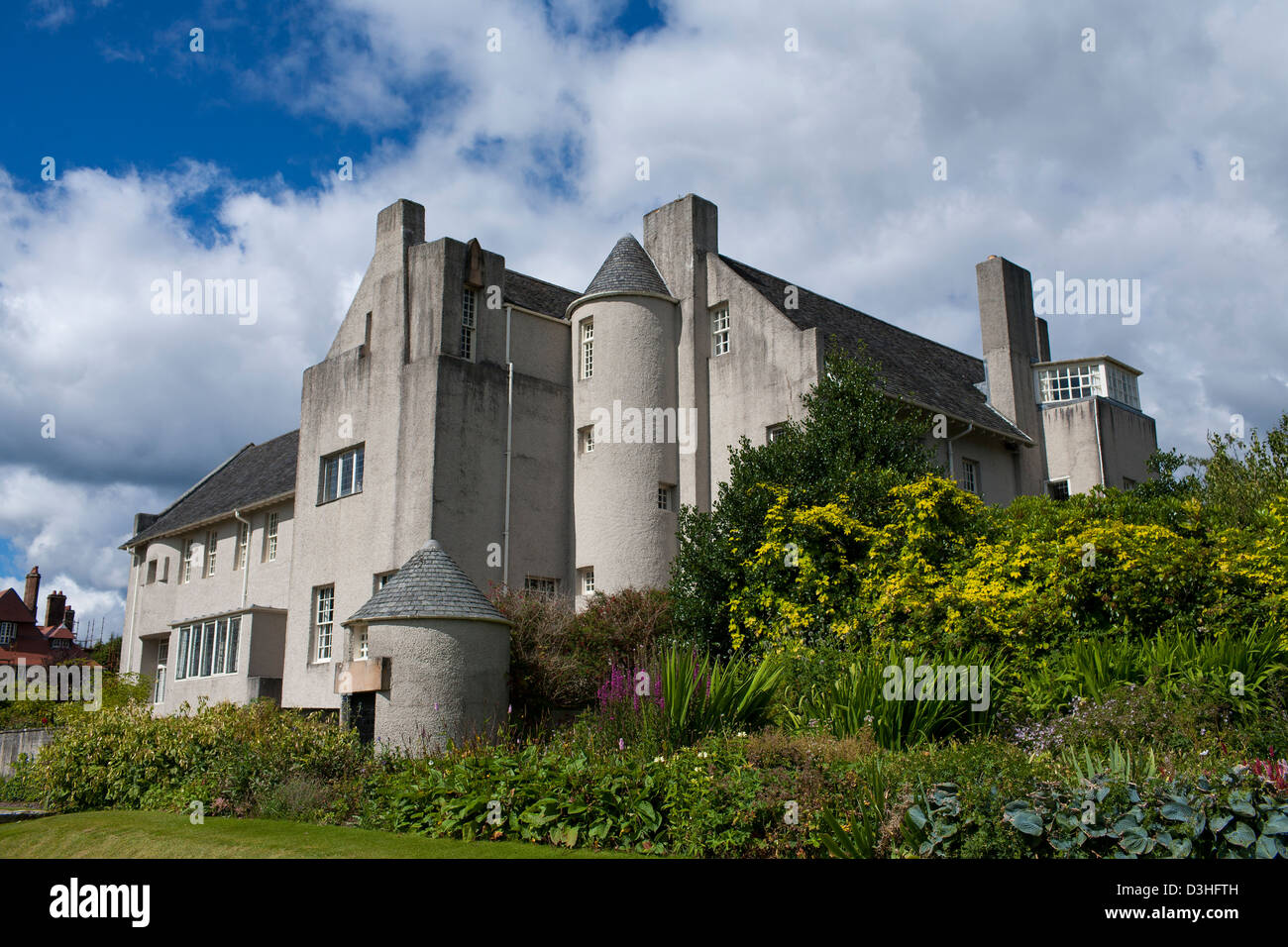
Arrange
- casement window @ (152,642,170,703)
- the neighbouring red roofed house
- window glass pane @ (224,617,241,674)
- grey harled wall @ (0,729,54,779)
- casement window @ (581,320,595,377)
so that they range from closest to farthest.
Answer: grey harled wall @ (0,729,54,779)
casement window @ (581,320,595,377)
window glass pane @ (224,617,241,674)
casement window @ (152,642,170,703)
the neighbouring red roofed house

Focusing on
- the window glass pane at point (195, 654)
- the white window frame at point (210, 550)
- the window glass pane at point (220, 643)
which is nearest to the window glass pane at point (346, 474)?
the window glass pane at point (220, 643)

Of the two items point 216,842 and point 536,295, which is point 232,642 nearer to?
point 536,295

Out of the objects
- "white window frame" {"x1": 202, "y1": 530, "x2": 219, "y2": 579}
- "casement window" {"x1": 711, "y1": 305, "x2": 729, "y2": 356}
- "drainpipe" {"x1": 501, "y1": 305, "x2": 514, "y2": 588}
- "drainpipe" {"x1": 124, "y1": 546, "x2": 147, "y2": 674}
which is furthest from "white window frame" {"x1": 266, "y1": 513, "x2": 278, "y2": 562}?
"casement window" {"x1": 711, "y1": 305, "x2": 729, "y2": 356}

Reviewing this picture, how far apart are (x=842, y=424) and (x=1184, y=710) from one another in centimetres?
1055

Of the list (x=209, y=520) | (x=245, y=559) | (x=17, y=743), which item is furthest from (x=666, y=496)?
(x=17, y=743)

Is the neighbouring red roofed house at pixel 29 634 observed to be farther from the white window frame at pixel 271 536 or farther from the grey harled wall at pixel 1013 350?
the grey harled wall at pixel 1013 350

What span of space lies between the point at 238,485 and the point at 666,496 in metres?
19.3

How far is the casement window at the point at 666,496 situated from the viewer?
2586 cm

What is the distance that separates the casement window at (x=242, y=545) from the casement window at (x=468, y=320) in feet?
38.7

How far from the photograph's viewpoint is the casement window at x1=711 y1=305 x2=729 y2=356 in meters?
26.7

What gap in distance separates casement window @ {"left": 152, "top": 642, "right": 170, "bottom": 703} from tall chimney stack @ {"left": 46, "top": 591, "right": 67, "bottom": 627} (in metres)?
50.5

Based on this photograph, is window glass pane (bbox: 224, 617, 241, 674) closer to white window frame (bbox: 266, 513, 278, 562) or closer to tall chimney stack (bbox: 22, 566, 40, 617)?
white window frame (bbox: 266, 513, 278, 562)

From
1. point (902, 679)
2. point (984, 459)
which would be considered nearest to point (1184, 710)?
point (902, 679)

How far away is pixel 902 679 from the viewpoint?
1329 cm
